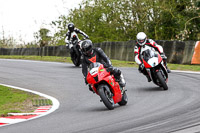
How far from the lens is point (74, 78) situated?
605 inches

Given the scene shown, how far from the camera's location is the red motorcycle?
8148 mm

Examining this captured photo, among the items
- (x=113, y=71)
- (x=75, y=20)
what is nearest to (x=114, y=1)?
(x=75, y=20)

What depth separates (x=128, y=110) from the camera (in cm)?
804

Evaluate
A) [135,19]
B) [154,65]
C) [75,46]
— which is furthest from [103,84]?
[135,19]

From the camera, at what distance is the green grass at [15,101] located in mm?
9458

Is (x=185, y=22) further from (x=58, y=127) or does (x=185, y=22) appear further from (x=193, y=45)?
(x=58, y=127)

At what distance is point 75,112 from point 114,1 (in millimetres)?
25214

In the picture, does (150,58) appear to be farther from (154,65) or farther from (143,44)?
(143,44)

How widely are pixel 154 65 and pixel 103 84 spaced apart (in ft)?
9.56

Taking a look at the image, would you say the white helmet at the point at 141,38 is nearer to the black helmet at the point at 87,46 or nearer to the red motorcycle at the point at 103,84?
the red motorcycle at the point at 103,84

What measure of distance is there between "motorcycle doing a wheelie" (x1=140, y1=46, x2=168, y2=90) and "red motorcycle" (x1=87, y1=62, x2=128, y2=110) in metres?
2.48

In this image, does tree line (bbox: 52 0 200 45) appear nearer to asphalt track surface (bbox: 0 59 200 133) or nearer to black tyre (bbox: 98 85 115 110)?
asphalt track surface (bbox: 0 59 200 133)

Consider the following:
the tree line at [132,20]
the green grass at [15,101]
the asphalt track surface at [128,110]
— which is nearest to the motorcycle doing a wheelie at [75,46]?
the asphalt track surface at [128,110]

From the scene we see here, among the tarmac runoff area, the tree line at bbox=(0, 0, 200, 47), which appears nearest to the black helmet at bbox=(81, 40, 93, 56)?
the tarmac runoff area
